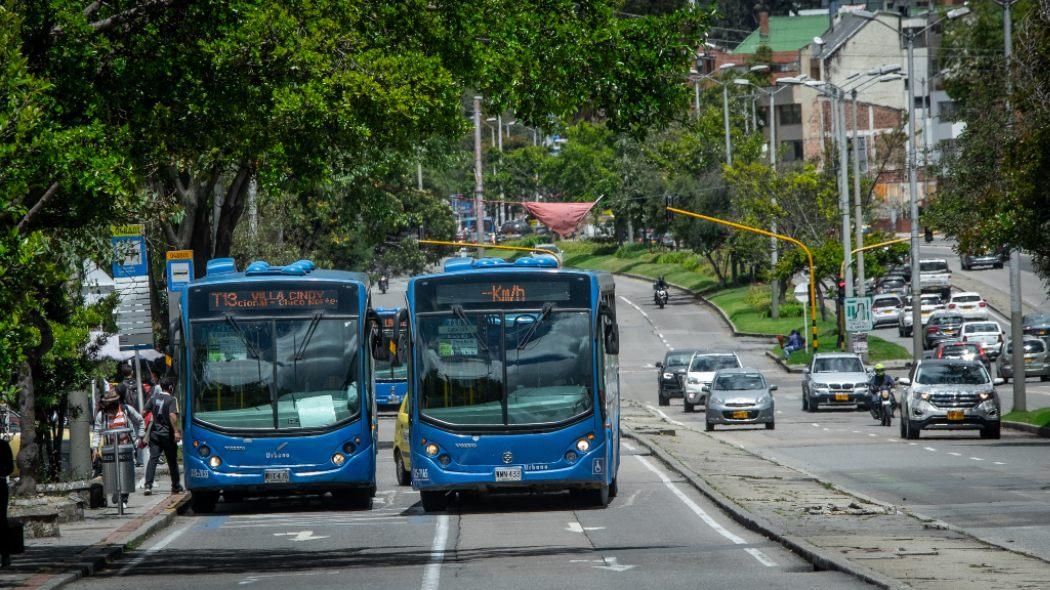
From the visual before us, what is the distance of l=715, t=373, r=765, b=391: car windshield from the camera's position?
136 ft

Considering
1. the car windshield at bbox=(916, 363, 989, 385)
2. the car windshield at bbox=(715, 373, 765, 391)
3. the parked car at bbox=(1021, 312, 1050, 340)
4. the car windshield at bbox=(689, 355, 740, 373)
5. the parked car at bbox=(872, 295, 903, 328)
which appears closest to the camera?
the car windshield at bbox=(916, 363, 989, 385)

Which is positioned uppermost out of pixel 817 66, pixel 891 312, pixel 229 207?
pixel 817 66

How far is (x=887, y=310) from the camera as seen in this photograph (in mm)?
75312

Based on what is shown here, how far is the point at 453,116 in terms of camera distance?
21.4 m

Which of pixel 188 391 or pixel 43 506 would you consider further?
pixel 188 391

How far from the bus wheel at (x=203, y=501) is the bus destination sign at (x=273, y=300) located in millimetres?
2531

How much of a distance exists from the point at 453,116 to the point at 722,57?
115 m

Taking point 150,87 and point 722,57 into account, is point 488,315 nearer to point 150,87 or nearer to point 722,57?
point 150,87

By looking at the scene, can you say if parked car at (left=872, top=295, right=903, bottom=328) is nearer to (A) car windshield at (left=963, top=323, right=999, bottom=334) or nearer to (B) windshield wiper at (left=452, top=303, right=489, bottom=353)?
(A) car windshield at (left=963, top=323, right=999, bottom=334)

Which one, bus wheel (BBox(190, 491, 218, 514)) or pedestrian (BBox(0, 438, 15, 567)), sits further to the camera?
bus wheel (BBox(190, 491, 218, 514))

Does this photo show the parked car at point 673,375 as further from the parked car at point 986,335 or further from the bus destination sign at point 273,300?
the bus destination sign at point 273,300

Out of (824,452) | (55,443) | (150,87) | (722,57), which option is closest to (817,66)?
(722,57)

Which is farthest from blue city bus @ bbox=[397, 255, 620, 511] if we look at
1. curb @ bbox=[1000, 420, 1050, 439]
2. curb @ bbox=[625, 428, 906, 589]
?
curb @ bbox=[1000, 420, 1050, 439]

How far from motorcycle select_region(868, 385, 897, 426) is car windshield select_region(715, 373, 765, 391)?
291 cm
